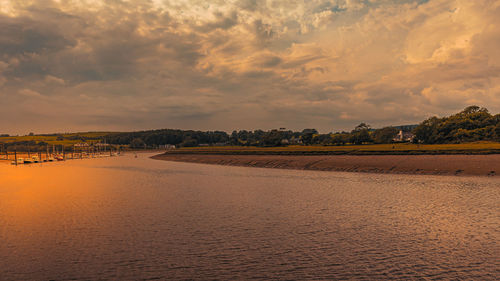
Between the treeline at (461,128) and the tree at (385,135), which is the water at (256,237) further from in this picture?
the tree at (385,135)

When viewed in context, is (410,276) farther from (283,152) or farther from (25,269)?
(283,152)

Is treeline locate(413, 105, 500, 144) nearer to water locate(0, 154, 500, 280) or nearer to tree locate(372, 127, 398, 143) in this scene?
tree locate(372, 127, 398, 143)

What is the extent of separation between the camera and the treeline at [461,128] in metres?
117

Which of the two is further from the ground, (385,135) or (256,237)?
(385,135)

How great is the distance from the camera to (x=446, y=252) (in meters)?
17.5

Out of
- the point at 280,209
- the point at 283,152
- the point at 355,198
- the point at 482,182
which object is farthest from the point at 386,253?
the point at 283,152

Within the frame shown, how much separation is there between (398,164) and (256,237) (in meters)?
56.0

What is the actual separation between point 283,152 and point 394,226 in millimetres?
83986

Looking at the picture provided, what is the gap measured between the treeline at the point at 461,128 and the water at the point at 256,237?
98472 millimetres

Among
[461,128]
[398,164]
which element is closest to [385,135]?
[461,128]

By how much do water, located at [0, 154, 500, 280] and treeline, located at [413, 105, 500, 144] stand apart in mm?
98472

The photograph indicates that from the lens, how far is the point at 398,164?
221 feet

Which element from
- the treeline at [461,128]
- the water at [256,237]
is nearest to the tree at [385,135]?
the treeline at [461,128]

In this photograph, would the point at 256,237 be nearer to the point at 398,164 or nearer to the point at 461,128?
the point at 398,164
